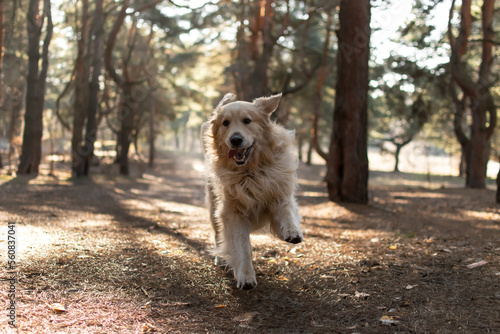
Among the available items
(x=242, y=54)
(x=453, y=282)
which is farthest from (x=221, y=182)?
(x=242, y=54)

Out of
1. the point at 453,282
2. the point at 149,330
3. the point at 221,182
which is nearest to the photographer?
the point at 149,330

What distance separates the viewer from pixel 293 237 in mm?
4012

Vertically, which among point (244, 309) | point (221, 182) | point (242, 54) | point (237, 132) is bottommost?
point (244, 309)

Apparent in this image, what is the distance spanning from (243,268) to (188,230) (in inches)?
134

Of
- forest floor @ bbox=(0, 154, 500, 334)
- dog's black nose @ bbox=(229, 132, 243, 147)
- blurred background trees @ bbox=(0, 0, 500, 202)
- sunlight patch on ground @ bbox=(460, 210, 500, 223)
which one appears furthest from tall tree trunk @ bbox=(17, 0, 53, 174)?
sunlight patch on ground @ bbox=(460, 210, 500, 223)

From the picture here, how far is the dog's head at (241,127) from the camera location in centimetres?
440

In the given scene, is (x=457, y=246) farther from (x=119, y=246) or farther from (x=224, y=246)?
(x=119, y=246)

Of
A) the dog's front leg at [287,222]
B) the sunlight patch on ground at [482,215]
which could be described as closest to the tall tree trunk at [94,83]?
the sunlight patch on ground at [482,215]

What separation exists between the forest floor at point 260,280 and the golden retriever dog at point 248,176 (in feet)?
1.78

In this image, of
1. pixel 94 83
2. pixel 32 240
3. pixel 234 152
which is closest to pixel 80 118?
pixel 94 83

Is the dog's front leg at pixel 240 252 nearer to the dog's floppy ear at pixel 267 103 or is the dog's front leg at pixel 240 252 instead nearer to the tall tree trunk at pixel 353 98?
the dog's floppy ear at pixel 267 103

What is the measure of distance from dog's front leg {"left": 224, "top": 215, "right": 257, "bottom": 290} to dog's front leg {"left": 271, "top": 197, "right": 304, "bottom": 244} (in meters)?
0.34

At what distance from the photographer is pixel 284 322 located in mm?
3426

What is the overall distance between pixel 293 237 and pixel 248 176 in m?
0.94
